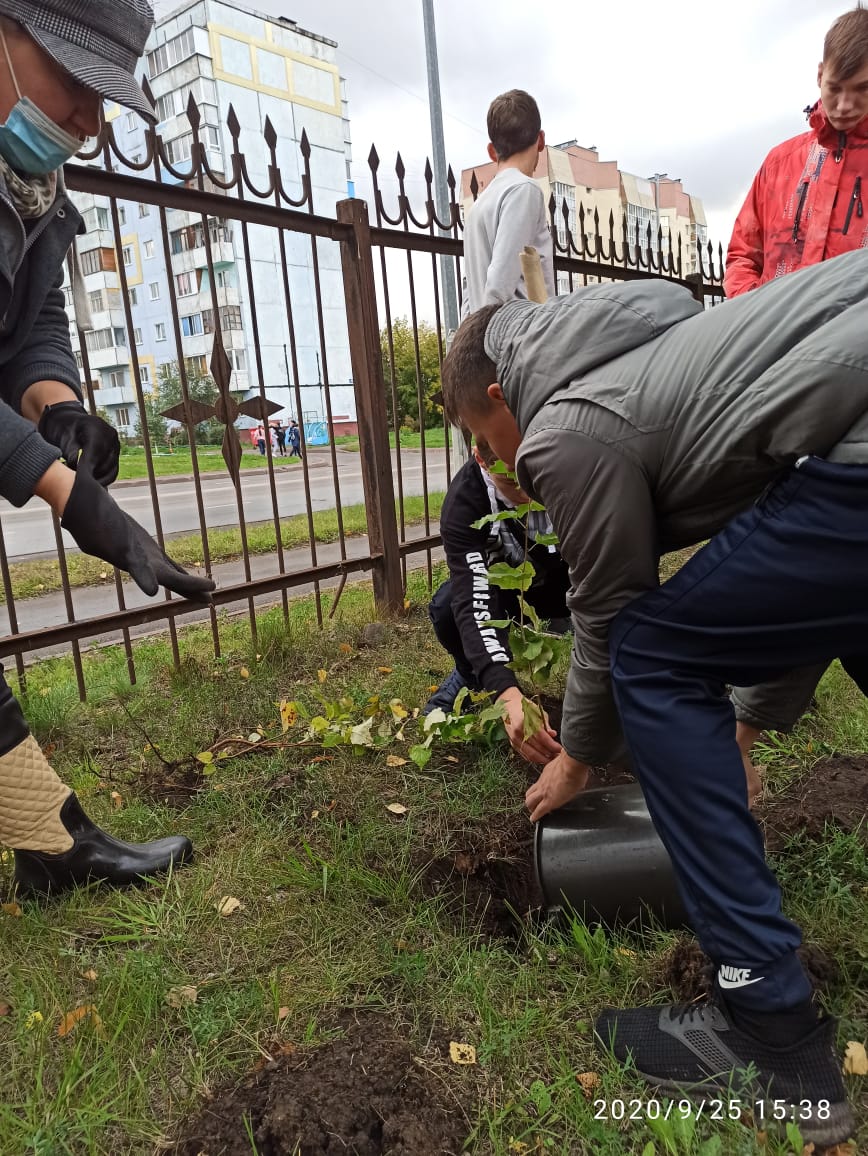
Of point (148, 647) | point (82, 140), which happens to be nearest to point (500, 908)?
point (82, 140)

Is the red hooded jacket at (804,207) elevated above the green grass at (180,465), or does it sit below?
above

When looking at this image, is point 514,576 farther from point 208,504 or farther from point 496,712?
point 208,504

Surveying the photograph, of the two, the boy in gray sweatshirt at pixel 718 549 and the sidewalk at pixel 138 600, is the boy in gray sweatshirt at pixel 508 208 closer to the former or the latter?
the sidewalk at pixel 138 600

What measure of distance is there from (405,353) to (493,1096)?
26395mm

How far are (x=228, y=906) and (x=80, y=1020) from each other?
39 cm

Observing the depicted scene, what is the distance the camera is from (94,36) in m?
1.41

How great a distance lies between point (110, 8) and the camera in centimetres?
142

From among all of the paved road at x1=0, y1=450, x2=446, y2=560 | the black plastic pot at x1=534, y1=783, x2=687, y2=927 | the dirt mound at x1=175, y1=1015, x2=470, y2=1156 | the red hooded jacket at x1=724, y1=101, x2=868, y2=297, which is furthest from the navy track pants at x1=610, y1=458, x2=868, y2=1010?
the paved road at x1=0, y1=450, x2=446, y2=560

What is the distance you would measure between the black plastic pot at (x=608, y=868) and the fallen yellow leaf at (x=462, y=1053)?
0.40 meters

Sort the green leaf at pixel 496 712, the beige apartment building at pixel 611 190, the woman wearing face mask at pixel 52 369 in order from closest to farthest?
the woman wearing face mask at pixel 52 369 < the green leaf at pixel 496 712 < the beige apartment building at pixel 611 190

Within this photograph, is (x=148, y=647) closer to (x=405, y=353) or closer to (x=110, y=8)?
(x=110, y=8)

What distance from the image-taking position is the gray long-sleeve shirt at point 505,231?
327 cm

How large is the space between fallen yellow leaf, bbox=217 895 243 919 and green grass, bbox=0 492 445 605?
4.19 m

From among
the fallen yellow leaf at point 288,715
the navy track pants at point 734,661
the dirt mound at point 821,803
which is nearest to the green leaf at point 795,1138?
the navy track pants at point 734,661
